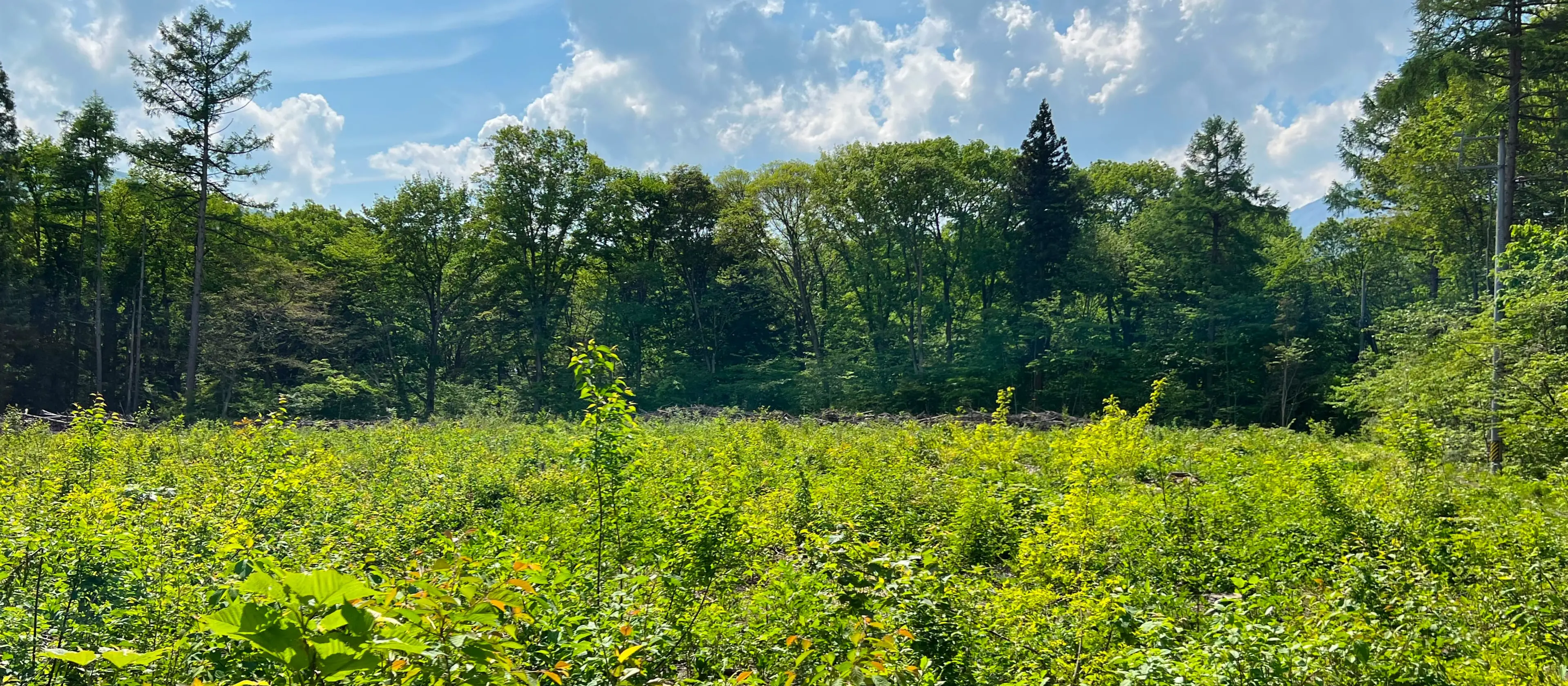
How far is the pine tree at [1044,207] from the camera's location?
28953 mm

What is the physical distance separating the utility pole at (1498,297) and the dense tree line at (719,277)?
6926 millimetres

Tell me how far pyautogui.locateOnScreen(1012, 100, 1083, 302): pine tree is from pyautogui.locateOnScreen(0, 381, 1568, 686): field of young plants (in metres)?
20.5

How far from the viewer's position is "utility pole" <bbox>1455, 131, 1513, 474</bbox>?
35.3 feet

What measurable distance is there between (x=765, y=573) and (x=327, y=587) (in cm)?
353

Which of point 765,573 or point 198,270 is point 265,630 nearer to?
point 765,573

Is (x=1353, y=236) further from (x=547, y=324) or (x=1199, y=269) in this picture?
(x=547, y=324)

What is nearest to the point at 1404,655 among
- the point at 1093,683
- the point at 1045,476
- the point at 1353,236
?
the point at 1093,683

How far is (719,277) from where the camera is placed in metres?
33.1

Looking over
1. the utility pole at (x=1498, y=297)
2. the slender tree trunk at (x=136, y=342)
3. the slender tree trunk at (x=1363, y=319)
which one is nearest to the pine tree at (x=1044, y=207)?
the slender tree trunk at (x=1363, y=319)

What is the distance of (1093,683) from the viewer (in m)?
3.26

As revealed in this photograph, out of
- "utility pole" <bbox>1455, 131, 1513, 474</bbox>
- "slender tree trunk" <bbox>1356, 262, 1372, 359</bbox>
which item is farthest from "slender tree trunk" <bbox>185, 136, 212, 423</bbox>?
"slender tree trunk" <bbox>1356, 262, 1372, 359</bbox>

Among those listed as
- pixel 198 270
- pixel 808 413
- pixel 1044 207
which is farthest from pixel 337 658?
pixel 1044 207

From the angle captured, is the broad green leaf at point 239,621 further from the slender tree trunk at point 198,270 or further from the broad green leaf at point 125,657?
the slender tree trunk at point 198,270

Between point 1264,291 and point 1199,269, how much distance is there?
2962mm
